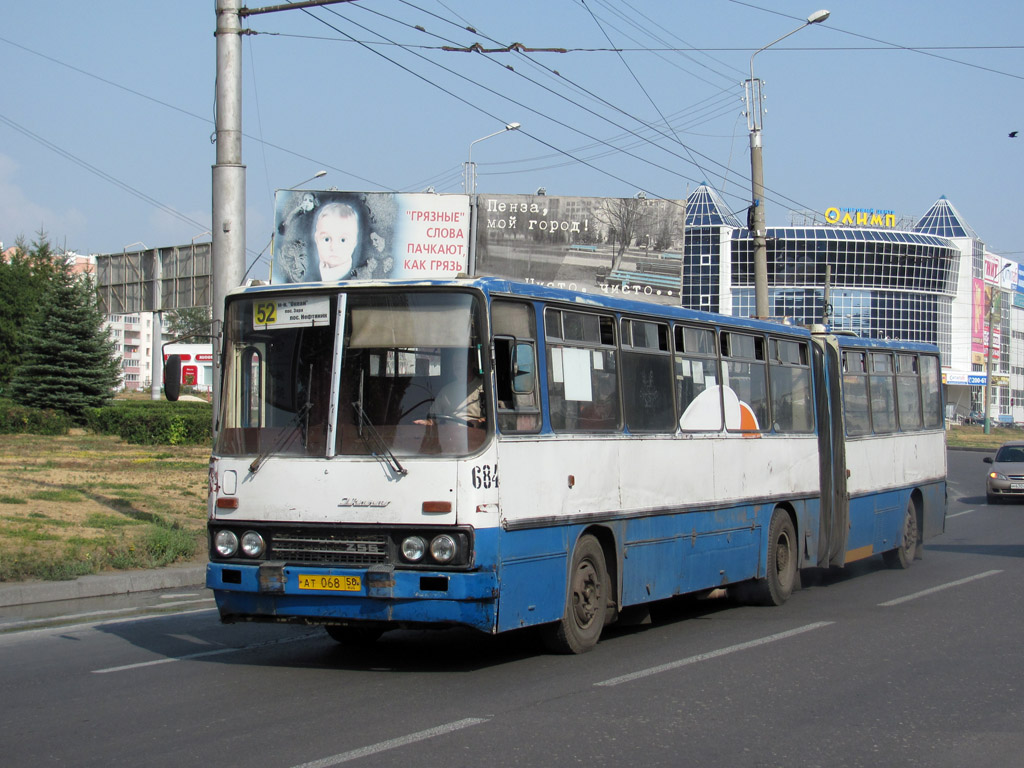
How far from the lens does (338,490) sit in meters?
8.10

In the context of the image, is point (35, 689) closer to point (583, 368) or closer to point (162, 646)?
point (162, 646)

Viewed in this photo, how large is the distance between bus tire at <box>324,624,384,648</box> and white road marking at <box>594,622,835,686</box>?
237 centimetres

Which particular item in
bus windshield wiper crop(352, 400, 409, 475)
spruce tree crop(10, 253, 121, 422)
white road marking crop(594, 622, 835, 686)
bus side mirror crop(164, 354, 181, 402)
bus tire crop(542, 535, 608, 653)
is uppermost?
spruce tree crop(10, 253, 121, 422)

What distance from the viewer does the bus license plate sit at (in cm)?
795

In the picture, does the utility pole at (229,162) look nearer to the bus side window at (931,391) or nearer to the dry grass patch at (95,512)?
the dry grass patch at (95,512)

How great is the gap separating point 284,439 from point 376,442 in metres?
0.75

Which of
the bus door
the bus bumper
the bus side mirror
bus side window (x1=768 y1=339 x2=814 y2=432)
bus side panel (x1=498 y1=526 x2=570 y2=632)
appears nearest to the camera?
the bus bumper

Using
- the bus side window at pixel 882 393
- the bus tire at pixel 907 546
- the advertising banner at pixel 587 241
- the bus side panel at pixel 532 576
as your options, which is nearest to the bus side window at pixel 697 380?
the bus side panel at pixel 532 576

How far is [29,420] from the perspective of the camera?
44.5 m

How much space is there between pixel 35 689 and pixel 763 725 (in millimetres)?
4660

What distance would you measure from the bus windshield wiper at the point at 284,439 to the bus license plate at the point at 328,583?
860 millimetres

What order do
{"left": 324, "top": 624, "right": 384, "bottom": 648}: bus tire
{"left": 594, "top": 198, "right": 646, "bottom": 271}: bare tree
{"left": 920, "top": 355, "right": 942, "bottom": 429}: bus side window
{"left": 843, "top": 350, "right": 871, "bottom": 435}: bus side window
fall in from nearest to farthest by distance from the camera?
{"left": 324, "top": 624, "right": 384, "bottom": 648}: bus tire → {"left": 843, "top": 350, "right": 871, "bottom": 435}: bus side window → {"left": 920, "top": 355, "right": 942, "bottom": 429}: bus side window → {"left": 594, "top": 198, "right": 646, "bottom": 271}: bare tree

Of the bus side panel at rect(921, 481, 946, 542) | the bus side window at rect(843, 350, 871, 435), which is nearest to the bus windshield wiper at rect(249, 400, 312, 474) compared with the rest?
the bus side window at rect(843, 350, 871, 435)

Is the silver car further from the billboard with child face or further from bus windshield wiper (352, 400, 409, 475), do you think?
bus windshield wiper (352, 400, 409, 475)
